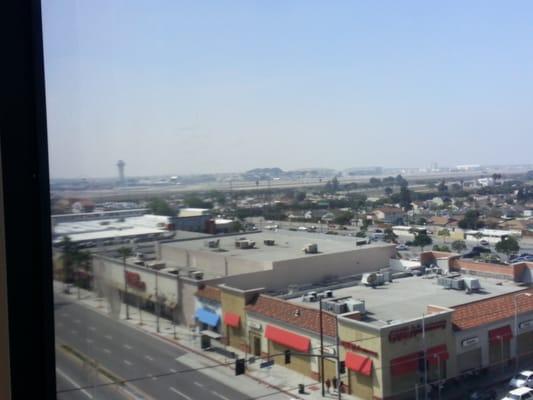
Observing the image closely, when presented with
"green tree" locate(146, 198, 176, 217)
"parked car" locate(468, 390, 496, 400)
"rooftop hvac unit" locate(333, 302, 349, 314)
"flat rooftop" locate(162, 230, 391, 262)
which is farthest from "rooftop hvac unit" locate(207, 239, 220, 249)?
"parked car" locate(468, 390, 496, 400)

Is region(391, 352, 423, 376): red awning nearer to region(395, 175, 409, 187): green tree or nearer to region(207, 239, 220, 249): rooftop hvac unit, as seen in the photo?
region(395, 175, 409, 187): green tree

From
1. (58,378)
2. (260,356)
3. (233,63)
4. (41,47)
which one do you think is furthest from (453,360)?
(41,47)

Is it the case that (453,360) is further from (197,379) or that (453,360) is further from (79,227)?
(79,227)

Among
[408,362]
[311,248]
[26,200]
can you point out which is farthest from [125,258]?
[408,362]

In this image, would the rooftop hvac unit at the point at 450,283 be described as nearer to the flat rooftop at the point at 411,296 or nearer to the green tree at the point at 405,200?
the flat rooftop at the point at 411,296

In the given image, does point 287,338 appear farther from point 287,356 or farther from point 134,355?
point 134,355

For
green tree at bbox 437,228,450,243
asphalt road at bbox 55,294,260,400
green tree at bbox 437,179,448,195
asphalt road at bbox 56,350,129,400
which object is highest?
green tree at bbox 437,179,448,195

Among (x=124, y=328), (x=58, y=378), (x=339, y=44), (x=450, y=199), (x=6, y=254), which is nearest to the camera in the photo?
(x=450, y=199)
